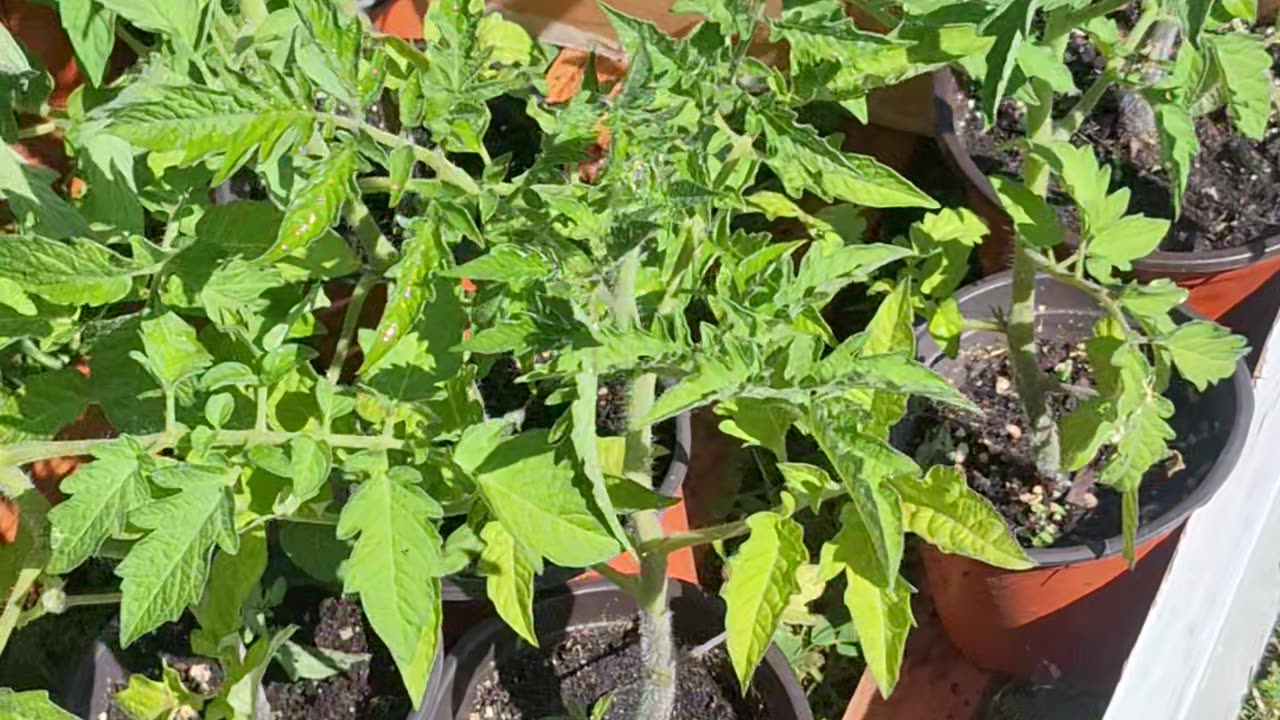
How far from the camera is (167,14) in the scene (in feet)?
3.78

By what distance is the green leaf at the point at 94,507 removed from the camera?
940 mm

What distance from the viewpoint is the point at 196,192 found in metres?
1.30

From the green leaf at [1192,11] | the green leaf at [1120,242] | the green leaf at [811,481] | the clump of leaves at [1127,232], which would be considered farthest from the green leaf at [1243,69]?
the green leaf at [811,481]

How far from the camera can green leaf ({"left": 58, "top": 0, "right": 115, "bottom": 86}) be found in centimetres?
118

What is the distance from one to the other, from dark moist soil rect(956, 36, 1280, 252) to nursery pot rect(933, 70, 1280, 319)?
0.05 m

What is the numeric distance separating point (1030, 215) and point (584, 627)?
2.65ft

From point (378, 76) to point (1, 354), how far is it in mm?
609

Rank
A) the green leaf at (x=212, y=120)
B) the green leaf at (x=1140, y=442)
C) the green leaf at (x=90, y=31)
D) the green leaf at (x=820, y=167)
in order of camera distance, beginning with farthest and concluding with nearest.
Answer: the green leaf at (x=1140, y=442) → the green leaf at (x=90, y=31) → the green leaf at (x=820, y=167) → the green leaf at (x=212, y=120)

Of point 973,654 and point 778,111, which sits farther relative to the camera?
point 973,654

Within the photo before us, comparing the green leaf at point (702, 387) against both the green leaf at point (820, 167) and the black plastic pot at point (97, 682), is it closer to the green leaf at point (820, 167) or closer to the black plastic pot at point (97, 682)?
the green leaf at point (820, 167)

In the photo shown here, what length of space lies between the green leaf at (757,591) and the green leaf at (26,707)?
0.57m

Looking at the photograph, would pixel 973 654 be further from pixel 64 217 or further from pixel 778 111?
pixel 64 217

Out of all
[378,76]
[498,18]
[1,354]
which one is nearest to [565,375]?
[378,76]

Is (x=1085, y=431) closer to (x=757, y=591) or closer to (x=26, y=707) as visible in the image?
(x=757, y=591)
